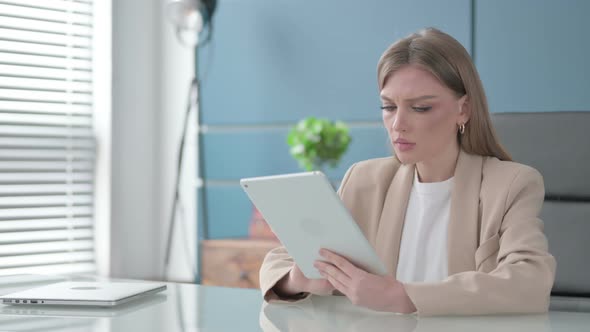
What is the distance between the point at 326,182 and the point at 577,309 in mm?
837

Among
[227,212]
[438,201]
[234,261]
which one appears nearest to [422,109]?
[438,201]

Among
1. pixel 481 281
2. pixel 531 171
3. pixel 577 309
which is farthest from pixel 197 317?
pixel 577 309

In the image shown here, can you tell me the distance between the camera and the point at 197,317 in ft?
4.46

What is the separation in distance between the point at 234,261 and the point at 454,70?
2.07 metres

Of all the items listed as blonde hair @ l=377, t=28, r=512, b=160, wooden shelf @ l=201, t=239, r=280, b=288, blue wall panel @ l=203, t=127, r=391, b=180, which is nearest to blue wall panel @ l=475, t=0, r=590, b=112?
blue wall panel @ l=203, t=127, r=391, b=180

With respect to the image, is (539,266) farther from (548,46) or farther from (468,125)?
(548,46)

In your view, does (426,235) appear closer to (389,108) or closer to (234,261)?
(389,108)

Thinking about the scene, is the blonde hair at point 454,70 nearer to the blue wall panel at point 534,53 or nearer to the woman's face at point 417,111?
the woman's face at point 417,111

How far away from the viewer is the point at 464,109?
1759mm

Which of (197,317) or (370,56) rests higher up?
(370,56)

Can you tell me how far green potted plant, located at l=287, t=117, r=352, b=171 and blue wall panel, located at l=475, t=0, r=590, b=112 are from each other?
692 mm

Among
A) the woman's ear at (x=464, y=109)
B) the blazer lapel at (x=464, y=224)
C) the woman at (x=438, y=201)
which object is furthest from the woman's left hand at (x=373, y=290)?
the woman's ear at (x=464, y=109)

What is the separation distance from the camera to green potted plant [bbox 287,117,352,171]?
11.5 feet

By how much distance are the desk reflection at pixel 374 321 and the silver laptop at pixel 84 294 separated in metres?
0.27
